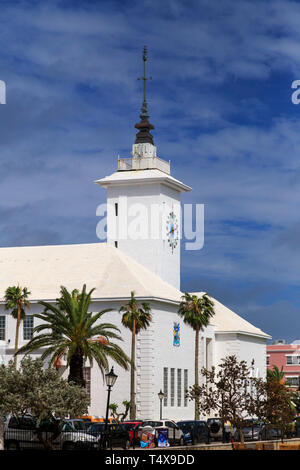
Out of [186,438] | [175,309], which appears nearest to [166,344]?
[175,309]

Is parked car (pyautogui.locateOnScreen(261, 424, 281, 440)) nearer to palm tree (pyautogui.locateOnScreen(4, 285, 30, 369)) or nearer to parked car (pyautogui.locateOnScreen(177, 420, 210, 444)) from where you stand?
parked car (pyautogui.locateOnScreen(177, 420, 210, 444))

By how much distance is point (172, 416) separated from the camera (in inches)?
2940

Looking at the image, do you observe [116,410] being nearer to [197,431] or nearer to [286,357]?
[197,431]

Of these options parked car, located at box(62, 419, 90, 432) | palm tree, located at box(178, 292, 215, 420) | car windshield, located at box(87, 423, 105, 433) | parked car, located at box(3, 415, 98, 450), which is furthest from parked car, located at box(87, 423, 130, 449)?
palm tree, located at box(178, 292, 215, 420)

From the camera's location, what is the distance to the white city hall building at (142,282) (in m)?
72.5

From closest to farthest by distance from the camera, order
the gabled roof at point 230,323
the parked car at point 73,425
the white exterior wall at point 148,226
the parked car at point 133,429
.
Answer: the parked car at point 73,425 → the parked car at point 133,429 → the gabled roof at point 230,323 → the white exterior wall at point 148,226

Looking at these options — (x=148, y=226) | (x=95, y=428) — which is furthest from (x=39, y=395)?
(x=148, y=226)

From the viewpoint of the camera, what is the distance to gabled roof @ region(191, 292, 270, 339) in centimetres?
8944

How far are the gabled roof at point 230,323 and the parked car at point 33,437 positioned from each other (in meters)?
45.5

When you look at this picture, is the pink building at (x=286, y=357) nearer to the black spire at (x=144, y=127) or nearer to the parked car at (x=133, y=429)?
the black spire at (x=144, y=127)

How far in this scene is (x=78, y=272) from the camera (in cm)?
7812

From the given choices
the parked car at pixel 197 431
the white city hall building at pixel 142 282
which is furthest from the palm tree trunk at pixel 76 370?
the white city hall building at pixel 142 282

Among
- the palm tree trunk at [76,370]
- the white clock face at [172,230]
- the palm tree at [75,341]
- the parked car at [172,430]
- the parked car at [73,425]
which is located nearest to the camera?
the parked car at [73,425]
